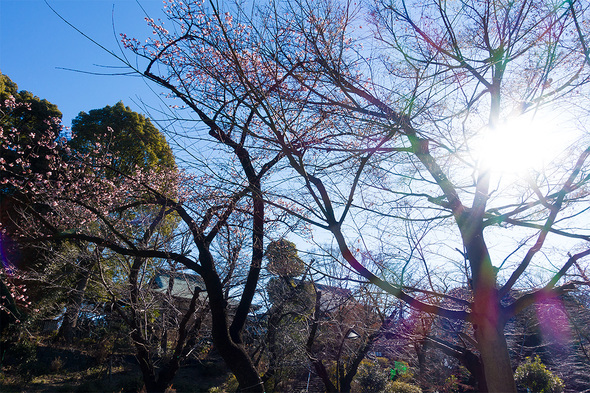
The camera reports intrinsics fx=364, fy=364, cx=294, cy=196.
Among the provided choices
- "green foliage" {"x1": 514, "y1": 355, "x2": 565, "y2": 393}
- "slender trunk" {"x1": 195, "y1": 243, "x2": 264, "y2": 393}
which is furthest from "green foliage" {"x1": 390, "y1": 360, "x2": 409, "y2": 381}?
"slender trunk" {"x1": 195, "y1": 243, "x2": 264, "y2": 393}

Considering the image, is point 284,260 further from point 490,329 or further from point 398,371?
point 398,371

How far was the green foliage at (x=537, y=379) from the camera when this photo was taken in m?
9.19

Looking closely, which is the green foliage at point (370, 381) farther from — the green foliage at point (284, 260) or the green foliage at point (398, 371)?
the green foliage at point (284, 260)

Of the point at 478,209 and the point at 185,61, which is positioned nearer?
the point at 478,209

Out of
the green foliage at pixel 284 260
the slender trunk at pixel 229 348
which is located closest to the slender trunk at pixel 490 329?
the green foliage at pixel 284 260

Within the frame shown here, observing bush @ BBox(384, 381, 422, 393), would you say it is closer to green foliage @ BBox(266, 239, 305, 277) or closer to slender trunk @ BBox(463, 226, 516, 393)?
green foliage @ BBox(266, 239, 305, 277)

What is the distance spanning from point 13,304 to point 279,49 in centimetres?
1148

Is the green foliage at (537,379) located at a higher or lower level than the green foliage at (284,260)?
lower

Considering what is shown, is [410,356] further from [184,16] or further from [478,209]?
[184,16]

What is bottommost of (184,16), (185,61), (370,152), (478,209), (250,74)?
(478,209)

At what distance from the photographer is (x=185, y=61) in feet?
10.3

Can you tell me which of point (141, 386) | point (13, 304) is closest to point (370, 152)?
point (141, 386)

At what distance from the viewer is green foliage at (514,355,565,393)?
362 inches

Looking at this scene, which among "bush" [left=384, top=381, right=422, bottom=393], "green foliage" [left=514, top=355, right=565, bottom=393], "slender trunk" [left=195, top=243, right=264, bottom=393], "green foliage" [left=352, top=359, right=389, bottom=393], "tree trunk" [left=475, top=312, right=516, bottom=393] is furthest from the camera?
"green foliage" [left=352, top=359, right=389, bottom=393]
